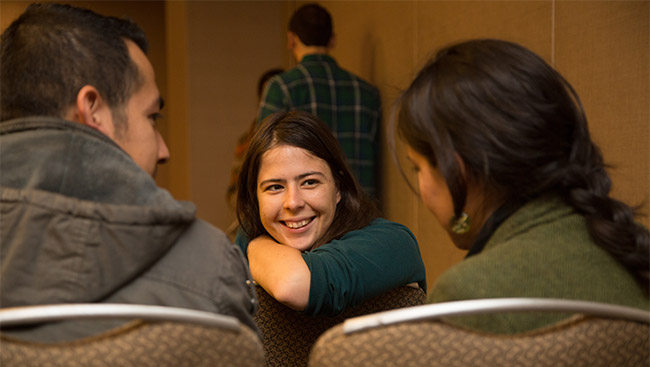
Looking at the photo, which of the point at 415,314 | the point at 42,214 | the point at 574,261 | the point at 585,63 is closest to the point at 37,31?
the point at 42,214

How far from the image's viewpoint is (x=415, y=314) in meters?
0.71

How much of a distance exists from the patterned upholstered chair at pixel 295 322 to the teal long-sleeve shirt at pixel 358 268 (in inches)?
1.9

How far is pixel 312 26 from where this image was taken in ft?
10.8

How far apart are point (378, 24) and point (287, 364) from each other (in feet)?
8.80

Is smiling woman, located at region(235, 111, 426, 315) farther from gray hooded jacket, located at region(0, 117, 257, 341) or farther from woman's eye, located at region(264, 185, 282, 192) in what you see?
gray hooded jacket, located at region(0, 117, 257, 341)

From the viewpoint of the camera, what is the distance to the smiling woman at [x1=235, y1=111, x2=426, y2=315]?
53.1 inches

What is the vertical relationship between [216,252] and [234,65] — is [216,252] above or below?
above

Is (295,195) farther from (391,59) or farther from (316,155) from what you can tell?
(391,59)

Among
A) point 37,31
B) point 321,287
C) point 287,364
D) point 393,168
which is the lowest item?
point 393,168

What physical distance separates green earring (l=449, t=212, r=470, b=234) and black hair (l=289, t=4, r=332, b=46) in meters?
2.40

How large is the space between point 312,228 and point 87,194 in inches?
33.1

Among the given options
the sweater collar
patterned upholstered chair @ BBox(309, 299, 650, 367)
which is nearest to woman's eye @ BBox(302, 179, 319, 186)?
patterned upholstered chair @ BBox(309, 299, 650, 367)

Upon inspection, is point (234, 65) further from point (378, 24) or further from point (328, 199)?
point (328, 199)

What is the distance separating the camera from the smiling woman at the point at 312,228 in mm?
1348
